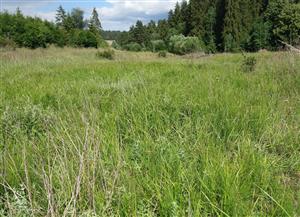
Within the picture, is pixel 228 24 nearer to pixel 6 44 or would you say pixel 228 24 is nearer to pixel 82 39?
pixel 82 39

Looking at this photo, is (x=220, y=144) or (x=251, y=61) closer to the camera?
(x=220, y=144)

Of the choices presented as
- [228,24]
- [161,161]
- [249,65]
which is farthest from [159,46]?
[161,161]

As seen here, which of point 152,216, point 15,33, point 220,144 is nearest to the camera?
point 152,216

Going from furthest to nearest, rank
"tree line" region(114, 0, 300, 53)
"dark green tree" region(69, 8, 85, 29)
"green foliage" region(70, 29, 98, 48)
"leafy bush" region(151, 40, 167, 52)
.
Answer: "dark green tree" region(69, 8, 85, 29)
"leafy bush" region(151, 40, 167, 52)
"tree line" region(114, 0, 300, 53)
"green foliage" region(70, 29, 98, 48)

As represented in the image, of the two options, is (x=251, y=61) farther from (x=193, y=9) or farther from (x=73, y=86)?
(x=193, y=9)

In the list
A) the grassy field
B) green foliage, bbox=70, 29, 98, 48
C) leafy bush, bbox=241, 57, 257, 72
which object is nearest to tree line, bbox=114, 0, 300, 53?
green foliage, bbox=70, 29, 98, 48

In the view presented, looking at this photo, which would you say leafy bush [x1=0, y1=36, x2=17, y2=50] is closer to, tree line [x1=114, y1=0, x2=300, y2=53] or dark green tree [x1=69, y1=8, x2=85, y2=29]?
A: tree line [x1=114, y1=0, x2=300, y2=53]

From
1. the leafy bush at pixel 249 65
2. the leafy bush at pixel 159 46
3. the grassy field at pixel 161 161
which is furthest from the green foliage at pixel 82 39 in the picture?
the grassy field at pixel 161 161

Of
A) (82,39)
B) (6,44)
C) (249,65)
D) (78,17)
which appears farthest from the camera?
(78,17)

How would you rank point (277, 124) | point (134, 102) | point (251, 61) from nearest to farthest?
point (277, 124)
point (134, 102)
point (251, 61)

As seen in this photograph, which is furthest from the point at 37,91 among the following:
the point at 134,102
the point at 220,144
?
the point at 220,144

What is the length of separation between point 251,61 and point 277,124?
17.3 feet

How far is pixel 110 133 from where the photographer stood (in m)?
2.89

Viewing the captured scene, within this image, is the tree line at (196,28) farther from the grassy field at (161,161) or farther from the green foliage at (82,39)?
the grassy field at (161,161)
